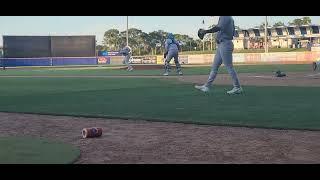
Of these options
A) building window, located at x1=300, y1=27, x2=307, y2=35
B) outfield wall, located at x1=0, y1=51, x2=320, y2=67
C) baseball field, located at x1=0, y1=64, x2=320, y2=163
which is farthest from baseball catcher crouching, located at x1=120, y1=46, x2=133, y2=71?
building window, located at x1=300, y1=27, x2=307, y2=35

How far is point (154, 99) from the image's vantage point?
1078 cm

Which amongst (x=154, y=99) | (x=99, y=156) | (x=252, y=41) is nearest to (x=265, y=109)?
(x=154, y=99)

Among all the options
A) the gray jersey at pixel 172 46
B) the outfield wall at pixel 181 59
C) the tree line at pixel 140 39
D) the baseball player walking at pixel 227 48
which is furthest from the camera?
the tree line at pixel 140 39

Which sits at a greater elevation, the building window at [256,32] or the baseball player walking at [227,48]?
the building window at [256,32]

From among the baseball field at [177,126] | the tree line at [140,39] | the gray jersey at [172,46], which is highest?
the tree line at [140,39]

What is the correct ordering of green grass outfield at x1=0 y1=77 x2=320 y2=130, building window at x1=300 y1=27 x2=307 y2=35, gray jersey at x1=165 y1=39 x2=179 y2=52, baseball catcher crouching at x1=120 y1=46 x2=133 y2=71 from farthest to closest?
building window at x1=300 y1=27 x2=307 y2=35 → baseball catcher crouching at x1=120 y1=46 x2=133 y2=71 → gray jersey at x1=165 y1=39 x2=179 y2=52 → green grass outfield at x1=0 y1=77 x2=320 y2=130

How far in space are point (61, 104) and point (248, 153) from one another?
5971 mm

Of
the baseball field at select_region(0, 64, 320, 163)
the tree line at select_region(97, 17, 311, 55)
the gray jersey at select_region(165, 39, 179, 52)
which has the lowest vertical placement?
the baseball field at select_region(0, 64, 320, 163)

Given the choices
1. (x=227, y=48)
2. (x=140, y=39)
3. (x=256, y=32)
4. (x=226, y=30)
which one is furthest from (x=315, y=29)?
(x=226, y=30)

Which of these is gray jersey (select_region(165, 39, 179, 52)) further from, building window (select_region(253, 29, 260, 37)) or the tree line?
building window (select_region(253, 29, 260, 37))

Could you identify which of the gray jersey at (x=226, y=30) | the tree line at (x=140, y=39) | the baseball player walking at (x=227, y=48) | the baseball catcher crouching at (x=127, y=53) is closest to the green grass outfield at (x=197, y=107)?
the baseball player walking at (x=227, y=48)

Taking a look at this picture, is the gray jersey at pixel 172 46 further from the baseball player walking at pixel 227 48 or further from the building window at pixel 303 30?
the building window at pixel 303 30

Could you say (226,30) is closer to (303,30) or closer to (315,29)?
(315,29)

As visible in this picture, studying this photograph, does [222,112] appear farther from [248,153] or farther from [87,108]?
[248,153]
